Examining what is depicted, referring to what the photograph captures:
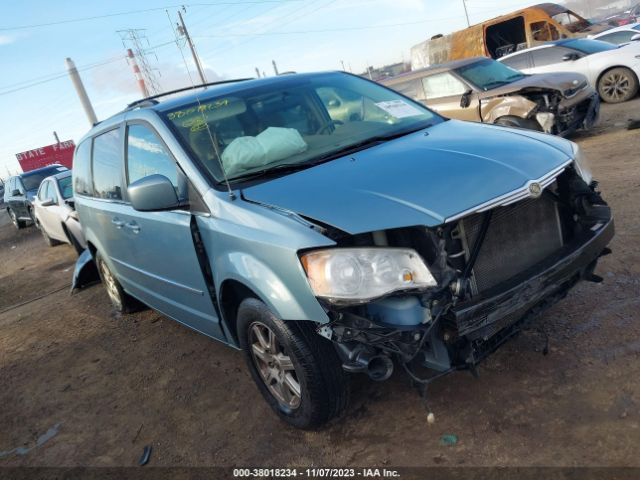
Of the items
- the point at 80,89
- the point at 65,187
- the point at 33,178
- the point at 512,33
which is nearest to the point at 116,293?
the point at 65,187

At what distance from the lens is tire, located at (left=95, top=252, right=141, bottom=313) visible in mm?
5125

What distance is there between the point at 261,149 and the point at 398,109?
1.09 m

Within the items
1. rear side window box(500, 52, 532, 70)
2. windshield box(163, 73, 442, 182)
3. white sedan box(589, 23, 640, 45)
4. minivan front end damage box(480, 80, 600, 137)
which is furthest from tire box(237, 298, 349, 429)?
white sedan box(589, 23, 640, 45)

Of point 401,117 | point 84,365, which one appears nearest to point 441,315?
point 401,117

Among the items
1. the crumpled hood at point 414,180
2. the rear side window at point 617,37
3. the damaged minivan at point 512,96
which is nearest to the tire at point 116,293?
the crumpled hood at point 414,180

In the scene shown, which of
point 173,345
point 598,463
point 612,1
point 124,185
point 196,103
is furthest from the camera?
Result: point 612,1

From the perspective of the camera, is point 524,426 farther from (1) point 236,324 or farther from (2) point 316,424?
(1) point 236,324

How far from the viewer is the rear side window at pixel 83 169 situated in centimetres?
474

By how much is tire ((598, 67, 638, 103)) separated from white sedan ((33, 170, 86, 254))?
9947mm

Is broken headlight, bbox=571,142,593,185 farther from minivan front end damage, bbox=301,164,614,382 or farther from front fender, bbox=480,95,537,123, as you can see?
front fender, bbox=480,95,537,123

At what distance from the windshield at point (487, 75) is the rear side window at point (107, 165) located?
20.7 feet

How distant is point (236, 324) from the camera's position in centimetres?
296

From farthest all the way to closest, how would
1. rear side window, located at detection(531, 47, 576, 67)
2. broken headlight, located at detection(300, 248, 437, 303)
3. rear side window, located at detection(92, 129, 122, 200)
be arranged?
rear side window, located at detection(531, 47, 576, 67)
rear side window, located at detection(92, 129, 122, 200)
broken headlight, located at detection(300, 248, 437, 303)

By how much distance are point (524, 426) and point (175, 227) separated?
2.14 metres
